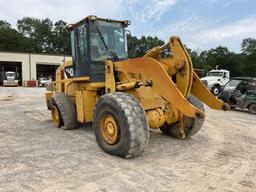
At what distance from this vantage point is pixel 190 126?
274 inches

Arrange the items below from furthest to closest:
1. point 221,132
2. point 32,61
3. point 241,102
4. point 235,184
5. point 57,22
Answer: point 57,22, point 32,61, point 241,102, point 221,132, point 235,184

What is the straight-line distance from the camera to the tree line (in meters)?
68.8

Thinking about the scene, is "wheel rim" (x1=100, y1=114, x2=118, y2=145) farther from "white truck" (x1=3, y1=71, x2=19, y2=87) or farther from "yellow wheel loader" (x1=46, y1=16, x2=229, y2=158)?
"white truck" (x1=3, y1=71, x2=19, y2=87)

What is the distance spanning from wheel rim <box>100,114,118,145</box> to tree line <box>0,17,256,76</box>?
58181 mm

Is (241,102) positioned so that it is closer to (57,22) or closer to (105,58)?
(105,58)

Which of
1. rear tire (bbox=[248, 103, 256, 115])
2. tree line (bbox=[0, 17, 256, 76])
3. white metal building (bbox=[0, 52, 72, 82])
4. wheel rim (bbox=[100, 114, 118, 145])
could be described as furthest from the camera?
tree line (bbox=[0, 17, 256, 76])

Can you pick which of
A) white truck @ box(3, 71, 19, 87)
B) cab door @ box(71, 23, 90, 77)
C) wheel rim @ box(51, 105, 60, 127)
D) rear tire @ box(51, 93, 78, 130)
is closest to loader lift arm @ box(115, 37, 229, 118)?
cab door @ box(71, 23, 90, 77)

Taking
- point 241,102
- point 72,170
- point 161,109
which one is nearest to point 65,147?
point 72,170

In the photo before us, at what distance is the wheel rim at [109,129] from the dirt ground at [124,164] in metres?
0.30

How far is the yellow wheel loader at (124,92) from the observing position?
5535 millimetres

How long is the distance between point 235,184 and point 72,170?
2.40 meters

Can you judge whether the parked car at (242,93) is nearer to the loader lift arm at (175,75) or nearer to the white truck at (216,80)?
the loader lift arm at (175,75)

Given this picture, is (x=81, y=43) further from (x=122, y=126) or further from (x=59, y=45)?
(x=59, y=45)

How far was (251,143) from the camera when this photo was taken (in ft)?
23.6
